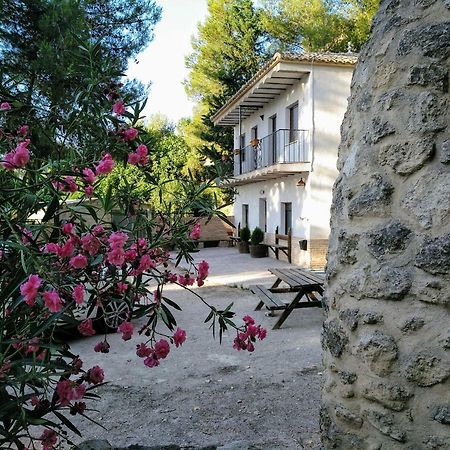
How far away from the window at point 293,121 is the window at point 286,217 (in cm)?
209

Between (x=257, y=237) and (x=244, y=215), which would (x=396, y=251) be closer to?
(x=257, y=237)

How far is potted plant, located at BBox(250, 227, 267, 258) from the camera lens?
15727mm

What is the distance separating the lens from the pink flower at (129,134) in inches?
81.7

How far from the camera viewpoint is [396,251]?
1.70 m

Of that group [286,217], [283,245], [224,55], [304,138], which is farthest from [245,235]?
[224,55]

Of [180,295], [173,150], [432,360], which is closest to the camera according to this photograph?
[432,360]

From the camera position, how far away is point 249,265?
13.7m

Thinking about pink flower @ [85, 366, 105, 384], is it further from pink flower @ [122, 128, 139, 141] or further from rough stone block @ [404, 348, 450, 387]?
rough stone block @ [404, 348, 450, 387]

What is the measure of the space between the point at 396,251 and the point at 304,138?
11818 millimetres

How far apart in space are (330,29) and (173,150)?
32.8 feet

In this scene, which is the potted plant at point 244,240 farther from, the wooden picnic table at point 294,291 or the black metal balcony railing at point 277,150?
the wooden picnic table at point 294,291

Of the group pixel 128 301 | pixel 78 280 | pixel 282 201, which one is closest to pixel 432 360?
pixel 128 301

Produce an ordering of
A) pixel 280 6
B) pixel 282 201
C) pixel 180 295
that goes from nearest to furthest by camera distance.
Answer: pixel 180 295, pixel 282 201, pixel 280 6

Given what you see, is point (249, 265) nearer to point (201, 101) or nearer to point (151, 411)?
point (151, 411)
